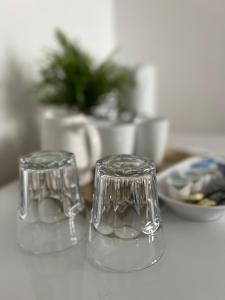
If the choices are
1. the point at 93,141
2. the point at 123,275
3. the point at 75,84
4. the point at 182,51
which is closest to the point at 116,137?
the point at 93,141

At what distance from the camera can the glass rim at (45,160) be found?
1.73 ft

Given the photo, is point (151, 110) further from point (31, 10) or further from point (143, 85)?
point (31, 10)

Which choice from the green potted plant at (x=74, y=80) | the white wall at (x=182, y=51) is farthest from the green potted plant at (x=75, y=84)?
the white wall at (x=182, y=51)

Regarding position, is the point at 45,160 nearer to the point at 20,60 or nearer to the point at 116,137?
the point at 116,137

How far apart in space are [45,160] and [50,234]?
11 centimetres

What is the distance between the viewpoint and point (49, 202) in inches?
22.0

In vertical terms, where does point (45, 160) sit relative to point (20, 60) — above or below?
below

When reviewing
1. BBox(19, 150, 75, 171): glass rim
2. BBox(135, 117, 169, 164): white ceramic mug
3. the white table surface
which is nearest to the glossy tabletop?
the white table surface

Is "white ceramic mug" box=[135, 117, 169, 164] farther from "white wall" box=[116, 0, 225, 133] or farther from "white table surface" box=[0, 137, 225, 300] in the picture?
"white wall" box=[116, 0, 225, 133]

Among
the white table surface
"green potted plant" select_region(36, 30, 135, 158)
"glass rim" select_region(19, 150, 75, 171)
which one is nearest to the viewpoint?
the white table surface

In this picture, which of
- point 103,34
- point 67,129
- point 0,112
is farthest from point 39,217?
point 103,34

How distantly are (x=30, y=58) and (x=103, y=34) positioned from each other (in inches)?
16.0

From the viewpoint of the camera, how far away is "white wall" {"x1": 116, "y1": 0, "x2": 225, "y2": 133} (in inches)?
45.8

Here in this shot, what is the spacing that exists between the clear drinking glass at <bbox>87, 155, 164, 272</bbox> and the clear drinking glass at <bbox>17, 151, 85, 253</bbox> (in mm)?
52
